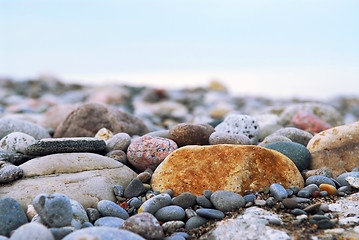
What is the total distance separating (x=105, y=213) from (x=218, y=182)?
52.4 inches

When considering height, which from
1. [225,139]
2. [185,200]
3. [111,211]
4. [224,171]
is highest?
[225,139]

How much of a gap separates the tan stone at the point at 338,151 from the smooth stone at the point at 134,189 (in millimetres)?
2549

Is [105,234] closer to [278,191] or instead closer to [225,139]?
[278,191]

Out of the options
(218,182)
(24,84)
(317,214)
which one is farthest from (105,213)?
(24,84)

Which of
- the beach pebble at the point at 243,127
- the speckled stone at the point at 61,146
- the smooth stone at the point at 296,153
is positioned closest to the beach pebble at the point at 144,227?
the speckled stone at the point at 61,146

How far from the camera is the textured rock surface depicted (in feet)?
20.5

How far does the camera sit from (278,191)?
3.44 m

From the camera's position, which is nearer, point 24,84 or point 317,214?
point 317,214

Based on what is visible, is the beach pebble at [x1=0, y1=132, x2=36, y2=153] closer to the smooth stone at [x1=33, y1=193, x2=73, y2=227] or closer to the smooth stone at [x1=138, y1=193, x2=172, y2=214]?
the smooth stone at [x1=33, y1=193, x2=73, y2=227]

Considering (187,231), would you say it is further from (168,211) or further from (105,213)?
(105,213)

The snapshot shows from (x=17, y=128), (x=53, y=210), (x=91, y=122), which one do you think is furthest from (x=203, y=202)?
(x=17, y=128)

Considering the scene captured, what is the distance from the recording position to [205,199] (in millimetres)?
3400

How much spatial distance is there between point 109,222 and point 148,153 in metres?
1.44

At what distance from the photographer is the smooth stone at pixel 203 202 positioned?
337cm
